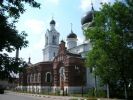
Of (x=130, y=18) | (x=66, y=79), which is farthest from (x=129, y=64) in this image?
(x=66, y=79)

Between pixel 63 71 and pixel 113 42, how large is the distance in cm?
2495

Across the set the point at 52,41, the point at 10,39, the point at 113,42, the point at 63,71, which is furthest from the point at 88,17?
the point at 10,39

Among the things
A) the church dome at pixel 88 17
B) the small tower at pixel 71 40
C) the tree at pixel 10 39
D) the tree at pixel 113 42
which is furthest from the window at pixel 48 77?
the tree at pixel 10 39

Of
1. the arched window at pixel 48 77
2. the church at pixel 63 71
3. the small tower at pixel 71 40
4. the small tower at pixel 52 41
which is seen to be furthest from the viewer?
the small tower at pixel 52 41

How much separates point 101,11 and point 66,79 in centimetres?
2123

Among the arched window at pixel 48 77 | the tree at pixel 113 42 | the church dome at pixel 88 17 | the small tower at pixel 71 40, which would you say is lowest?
the arched window at pixel 48 77

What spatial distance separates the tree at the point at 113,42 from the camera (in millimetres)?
28420

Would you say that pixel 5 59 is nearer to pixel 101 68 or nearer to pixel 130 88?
pixel 101 68

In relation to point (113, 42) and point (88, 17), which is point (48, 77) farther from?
point (113, 42)

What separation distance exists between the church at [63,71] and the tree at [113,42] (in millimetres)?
10903

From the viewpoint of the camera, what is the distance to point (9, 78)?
7414 millimetres

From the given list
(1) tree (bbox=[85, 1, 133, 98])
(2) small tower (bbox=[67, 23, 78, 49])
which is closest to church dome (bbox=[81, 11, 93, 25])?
(2) small tower (bbox=[67, 23, 78, 49])

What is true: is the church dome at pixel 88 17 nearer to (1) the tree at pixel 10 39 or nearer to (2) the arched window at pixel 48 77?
(2) the arched window at pixel 48 77

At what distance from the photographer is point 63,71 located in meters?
52.1
